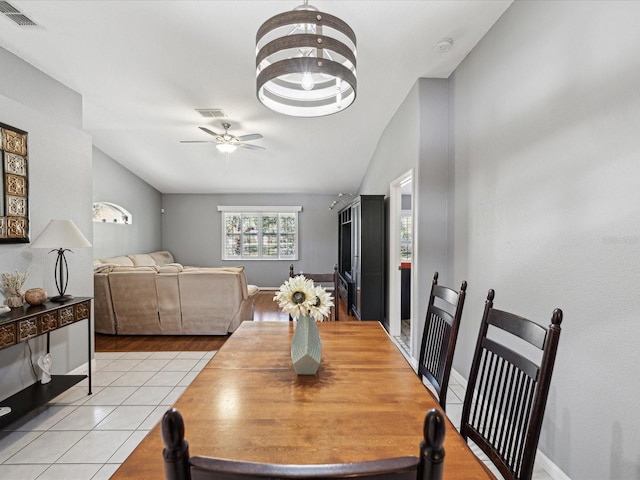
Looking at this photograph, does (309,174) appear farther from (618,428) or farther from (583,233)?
(618,428)

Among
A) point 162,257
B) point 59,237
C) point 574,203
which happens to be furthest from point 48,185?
point 162,257

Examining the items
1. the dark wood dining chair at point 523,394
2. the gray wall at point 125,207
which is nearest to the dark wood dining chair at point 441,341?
the dark wood dining chair at point 523,394

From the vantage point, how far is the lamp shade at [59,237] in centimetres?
248

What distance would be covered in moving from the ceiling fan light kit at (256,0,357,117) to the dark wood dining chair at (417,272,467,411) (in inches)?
40.2

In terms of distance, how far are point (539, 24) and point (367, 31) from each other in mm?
1095

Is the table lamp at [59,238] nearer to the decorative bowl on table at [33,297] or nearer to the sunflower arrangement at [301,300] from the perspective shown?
the decorative bowl on table at [33,297]

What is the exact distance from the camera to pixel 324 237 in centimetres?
856

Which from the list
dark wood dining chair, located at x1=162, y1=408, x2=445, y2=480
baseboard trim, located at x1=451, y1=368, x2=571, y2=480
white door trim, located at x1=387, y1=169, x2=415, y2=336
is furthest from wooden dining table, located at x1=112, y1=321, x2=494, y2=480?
white door trim, located at x1=387, y1=169, x2=415, y2=336

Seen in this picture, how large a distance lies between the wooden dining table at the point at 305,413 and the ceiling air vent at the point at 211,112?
10.7ft

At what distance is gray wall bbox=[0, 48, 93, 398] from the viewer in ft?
8.34

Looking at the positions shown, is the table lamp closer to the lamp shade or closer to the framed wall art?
the lamp shade

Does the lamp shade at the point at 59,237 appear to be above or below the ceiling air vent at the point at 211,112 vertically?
below

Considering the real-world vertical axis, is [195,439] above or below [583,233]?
below

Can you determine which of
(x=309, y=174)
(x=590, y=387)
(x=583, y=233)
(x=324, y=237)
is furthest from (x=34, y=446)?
(x=324, y=237)
